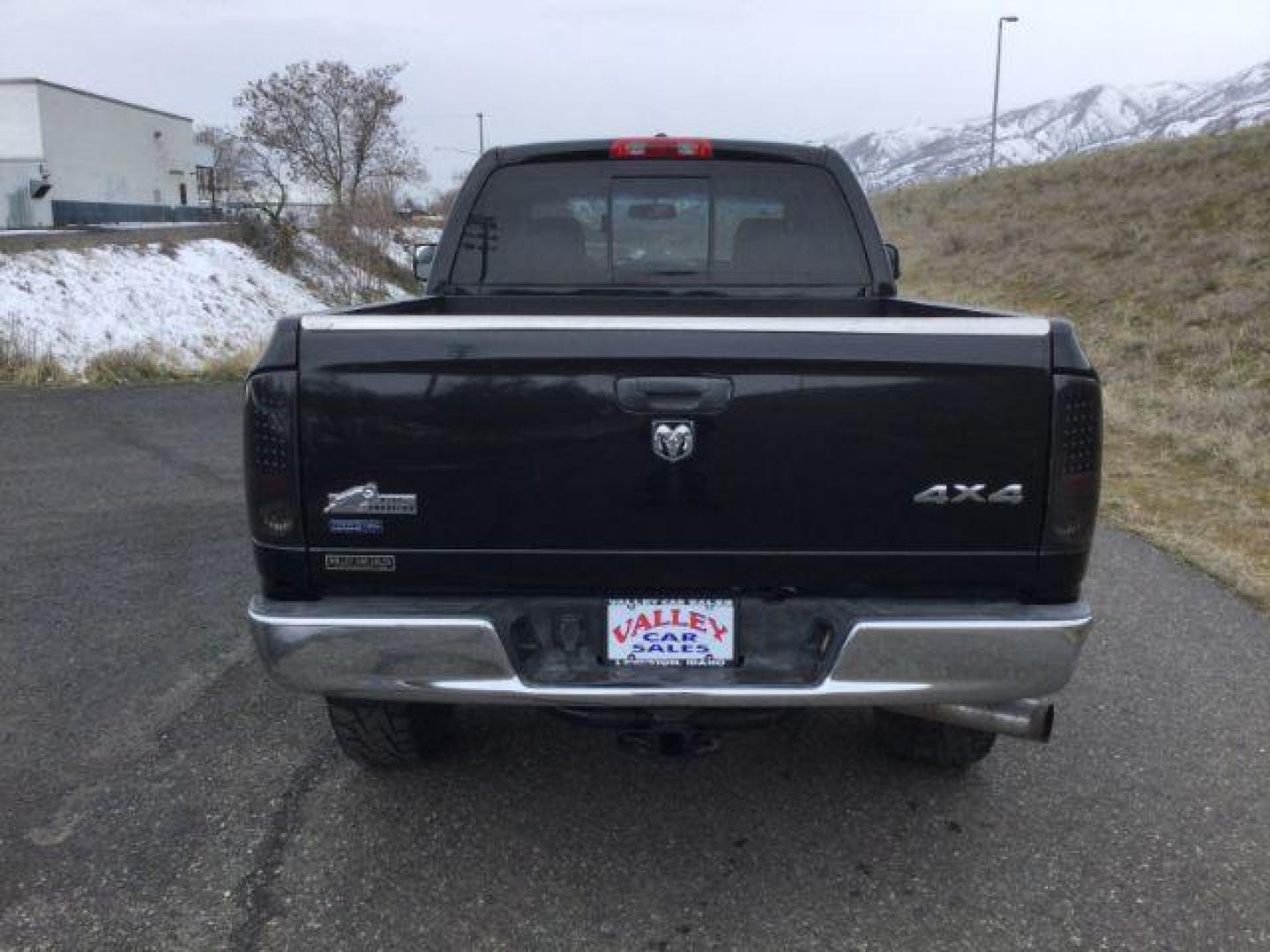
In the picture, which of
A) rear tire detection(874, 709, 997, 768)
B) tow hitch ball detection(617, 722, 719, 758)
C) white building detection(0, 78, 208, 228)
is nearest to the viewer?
tow hitch ball detection(617, 722, 719, 758)

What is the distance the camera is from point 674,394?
2459 mm

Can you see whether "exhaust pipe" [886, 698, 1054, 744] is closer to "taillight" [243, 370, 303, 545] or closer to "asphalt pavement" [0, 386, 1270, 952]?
"asphalt pavement" [0, 386, 1270, 952]

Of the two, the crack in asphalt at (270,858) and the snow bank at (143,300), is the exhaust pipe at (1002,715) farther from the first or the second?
the snow bank at (143,300)

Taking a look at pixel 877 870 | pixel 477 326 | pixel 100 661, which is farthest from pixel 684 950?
pixel 100 661

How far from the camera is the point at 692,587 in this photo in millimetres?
2576

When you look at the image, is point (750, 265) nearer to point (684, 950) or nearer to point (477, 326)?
point (477, 326)

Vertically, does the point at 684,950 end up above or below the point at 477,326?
below

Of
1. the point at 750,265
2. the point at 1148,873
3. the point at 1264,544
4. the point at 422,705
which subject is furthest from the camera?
the point at 1264,544

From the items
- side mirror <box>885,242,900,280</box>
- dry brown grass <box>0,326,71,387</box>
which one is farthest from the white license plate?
dry brown grass <box>0,326,71,387</box>

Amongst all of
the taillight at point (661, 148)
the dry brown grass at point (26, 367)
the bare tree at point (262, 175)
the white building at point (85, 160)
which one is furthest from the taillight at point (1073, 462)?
the white building at point (85, 160)

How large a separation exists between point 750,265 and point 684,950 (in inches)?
100.0

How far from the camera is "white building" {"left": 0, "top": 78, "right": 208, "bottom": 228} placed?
44.0 meters

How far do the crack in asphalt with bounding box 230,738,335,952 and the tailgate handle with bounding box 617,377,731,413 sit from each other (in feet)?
5.19

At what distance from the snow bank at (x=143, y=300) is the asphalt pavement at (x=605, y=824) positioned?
38.2 ft
